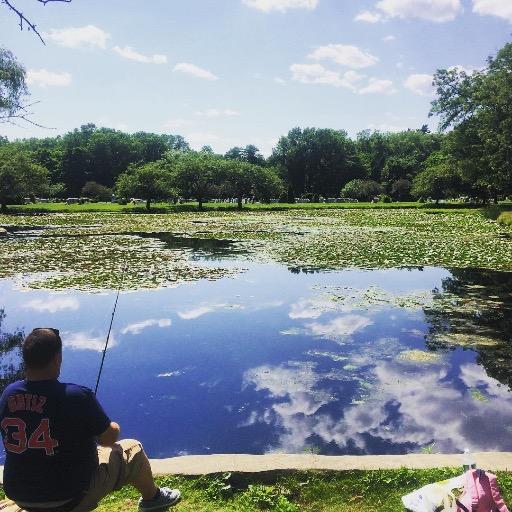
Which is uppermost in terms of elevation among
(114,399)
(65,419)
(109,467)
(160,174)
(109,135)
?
(109,135)

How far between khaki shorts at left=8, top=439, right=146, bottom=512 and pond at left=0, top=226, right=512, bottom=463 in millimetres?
1912

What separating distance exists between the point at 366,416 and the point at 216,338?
431 cm

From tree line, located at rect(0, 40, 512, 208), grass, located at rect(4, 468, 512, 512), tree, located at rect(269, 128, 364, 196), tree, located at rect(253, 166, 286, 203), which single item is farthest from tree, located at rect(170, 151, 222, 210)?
grass, located at rect(4, 468, 512, 512)

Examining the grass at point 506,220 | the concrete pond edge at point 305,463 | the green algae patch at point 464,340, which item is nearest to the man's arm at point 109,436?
the concrete pond edge at point 305,463

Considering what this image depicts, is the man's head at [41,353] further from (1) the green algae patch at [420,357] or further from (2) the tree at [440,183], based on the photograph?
(2) the tree at [440,183]

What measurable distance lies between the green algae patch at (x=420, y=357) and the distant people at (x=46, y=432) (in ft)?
21.6

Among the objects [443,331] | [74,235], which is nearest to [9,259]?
[74,235]

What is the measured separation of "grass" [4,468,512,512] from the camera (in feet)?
14.1


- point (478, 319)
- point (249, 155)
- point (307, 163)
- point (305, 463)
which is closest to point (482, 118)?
point (478, 319)

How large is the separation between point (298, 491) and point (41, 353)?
266cm

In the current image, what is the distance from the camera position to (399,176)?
96562mm

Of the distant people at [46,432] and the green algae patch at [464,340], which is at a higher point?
the distant people at [46,432]

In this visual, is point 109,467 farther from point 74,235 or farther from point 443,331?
point 74,235

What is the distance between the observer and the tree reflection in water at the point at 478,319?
350 inches
